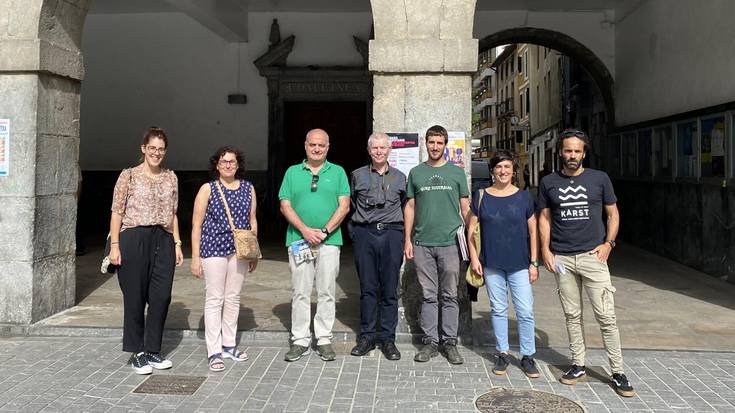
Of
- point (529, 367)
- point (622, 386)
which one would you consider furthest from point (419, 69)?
point (622, 386)

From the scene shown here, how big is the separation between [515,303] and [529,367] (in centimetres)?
47

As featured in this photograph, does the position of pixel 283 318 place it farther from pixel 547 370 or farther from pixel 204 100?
pixel 204 100

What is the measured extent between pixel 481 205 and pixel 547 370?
4.35 feet

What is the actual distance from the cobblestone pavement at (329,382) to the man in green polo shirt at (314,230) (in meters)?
0.24

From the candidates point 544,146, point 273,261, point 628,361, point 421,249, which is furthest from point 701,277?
point 544,146

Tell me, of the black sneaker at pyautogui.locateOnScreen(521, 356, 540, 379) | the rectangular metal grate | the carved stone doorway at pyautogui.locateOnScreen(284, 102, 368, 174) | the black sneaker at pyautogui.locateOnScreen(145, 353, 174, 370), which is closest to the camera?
the rectangular metal grate

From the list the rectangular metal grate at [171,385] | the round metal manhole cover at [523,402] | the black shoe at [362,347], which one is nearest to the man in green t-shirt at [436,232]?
the black shoe at [362,347]

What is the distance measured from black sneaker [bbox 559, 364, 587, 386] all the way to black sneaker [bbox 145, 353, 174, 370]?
9.41 feet

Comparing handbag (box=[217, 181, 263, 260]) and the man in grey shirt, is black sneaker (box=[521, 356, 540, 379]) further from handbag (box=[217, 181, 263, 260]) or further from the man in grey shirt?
handbag (box=[217, 181, 263, 260])

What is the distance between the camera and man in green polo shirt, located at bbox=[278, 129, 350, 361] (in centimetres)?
470

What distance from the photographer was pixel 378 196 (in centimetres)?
475

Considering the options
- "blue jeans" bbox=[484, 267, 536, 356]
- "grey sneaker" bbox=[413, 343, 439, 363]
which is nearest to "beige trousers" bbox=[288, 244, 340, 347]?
"grey sneaker" bbox=[413, 343, 439, 363]

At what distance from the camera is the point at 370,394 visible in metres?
4.04

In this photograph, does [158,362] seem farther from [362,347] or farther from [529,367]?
[529,367]
